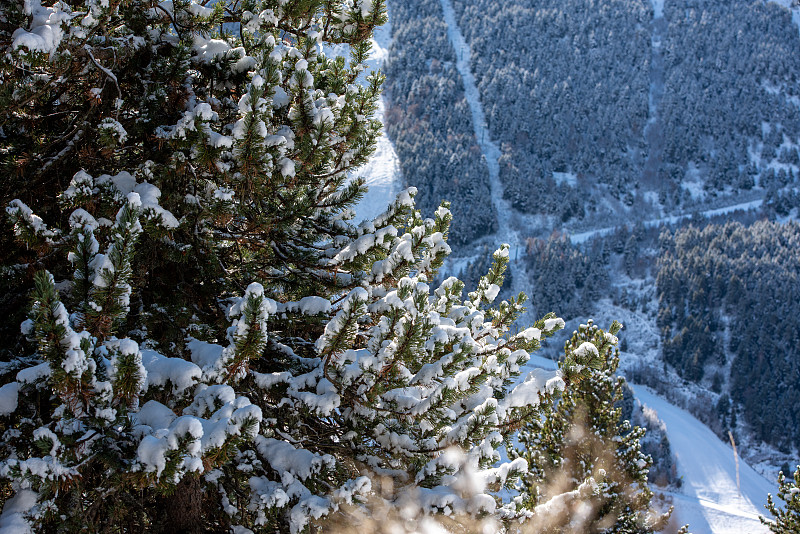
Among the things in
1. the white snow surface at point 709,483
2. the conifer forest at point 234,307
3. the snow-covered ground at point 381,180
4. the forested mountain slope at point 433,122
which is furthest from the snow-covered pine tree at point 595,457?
the forested mountain slope at point 433,122

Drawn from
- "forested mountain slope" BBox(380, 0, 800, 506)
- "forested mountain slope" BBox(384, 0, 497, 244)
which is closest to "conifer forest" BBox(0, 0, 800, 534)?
"forested mountain slope" BBox(380, 0, 800, 506)

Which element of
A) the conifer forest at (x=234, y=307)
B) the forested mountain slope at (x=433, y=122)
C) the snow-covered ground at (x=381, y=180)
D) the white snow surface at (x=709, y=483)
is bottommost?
the conifer forest at (x=234, y=307)

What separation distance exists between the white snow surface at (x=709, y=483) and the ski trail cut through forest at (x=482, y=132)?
133 ft

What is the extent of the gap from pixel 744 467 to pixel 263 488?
88.2 metres

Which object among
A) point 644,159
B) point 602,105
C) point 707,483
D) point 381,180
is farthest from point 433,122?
point 707,483

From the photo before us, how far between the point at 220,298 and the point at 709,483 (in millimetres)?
73773

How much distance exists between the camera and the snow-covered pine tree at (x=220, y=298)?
2.41 meters

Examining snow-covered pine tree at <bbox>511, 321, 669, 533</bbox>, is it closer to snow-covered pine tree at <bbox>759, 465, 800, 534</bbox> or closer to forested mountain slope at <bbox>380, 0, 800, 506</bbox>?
snow-covered pine tree at <bbox>759, 465, 800, 534</bbox>

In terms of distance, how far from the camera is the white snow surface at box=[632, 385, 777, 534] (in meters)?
53.8

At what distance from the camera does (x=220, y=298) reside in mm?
4133

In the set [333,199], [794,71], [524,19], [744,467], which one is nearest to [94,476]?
[333,199]

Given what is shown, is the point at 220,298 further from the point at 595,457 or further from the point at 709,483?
the point at 709,483

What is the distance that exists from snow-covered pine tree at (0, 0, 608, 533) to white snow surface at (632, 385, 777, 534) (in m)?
54.7

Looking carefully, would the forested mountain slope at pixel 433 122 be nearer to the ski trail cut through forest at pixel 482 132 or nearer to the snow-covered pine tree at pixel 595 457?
the ski trail cut through forest at pixel 482 132
